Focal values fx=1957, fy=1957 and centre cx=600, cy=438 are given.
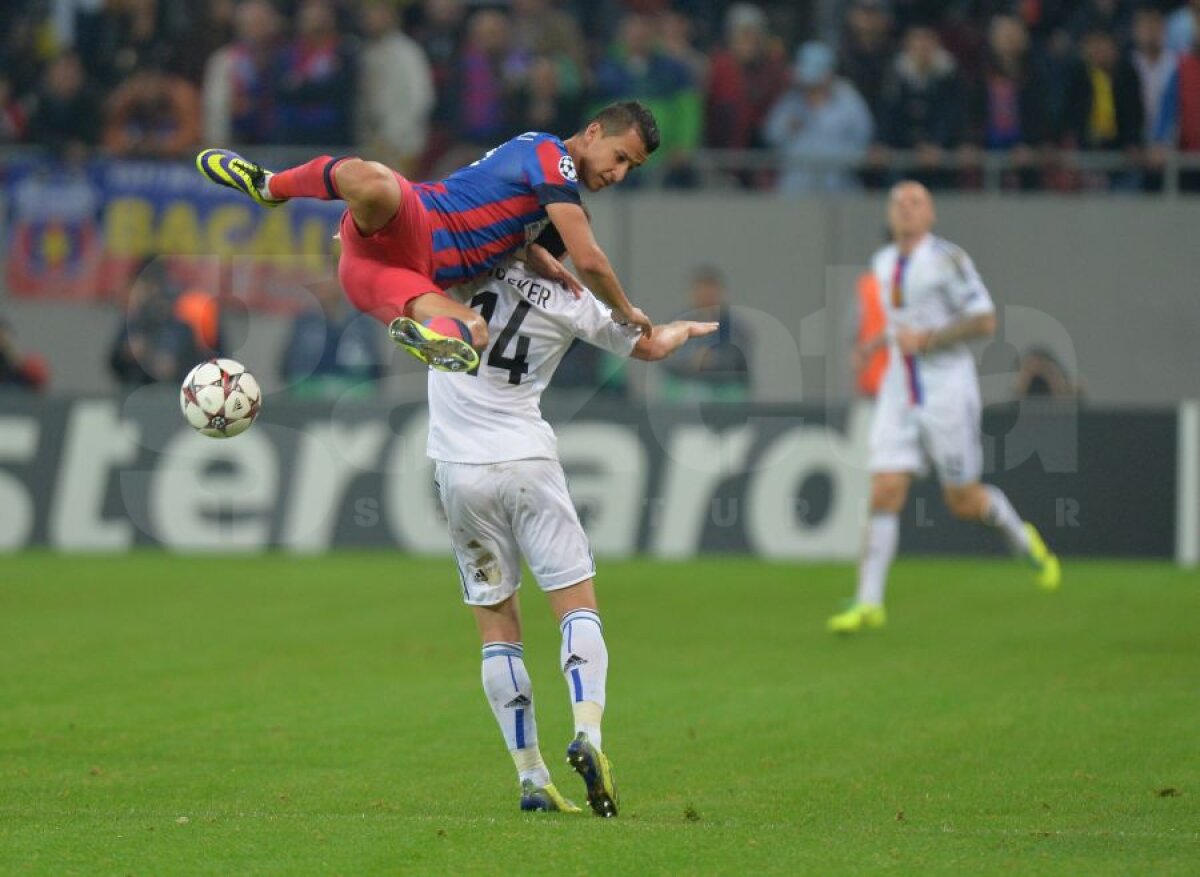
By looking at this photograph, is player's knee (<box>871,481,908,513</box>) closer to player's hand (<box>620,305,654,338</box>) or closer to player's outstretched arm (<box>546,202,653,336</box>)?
player's hand (<box>620,305,654,338</box>)

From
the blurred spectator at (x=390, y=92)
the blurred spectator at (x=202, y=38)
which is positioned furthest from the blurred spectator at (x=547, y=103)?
the blurred spectator at (x=202, y=38)

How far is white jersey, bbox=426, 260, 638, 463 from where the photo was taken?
7.39 metres

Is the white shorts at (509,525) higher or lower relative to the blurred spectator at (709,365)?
higher

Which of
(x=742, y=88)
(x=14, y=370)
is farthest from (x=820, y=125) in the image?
(x=14, y=370)

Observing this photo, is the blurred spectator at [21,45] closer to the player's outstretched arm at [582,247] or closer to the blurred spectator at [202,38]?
the blurred spectator at [202,38]

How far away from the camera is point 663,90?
19.7 meters

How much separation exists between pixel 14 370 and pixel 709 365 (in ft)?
22.6

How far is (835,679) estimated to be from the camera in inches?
445

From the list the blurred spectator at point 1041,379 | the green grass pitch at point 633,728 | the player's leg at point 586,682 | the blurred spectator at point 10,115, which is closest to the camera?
the green grass pitch at point 633,728

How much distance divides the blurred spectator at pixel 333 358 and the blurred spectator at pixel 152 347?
993 millimetres

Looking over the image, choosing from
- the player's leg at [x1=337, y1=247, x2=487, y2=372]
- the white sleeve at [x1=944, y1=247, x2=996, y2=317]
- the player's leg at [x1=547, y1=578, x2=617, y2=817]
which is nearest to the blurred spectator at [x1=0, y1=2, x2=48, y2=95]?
the white sleeve at [x1=944, y1=247, x2=996, y2=317]

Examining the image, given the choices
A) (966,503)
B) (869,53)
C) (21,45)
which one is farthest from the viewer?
(21,45)

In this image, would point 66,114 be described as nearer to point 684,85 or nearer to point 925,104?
point 684,85

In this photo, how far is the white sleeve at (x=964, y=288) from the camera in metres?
13.4
